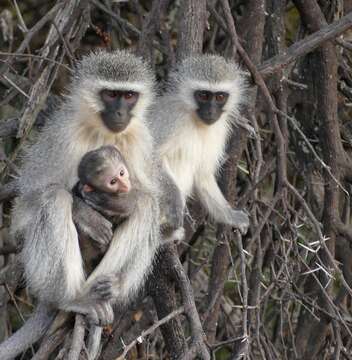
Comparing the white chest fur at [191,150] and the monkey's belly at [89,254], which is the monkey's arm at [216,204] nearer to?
the white chest fur at [191,150]

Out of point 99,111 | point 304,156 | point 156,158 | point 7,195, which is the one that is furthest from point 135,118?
point 304,156

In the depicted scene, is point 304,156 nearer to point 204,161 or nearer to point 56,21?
point 204,161

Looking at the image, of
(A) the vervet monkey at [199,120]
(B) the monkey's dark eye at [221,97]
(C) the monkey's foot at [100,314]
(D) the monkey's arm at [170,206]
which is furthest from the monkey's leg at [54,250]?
(B) the monkey's dark eye at [221,97]

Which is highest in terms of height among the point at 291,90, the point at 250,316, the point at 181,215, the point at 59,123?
the point at 291,90

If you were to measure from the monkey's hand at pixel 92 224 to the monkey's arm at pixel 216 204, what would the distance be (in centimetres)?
131

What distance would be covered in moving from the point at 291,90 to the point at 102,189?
2166 millimetres

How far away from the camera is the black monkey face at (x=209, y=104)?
5.72m

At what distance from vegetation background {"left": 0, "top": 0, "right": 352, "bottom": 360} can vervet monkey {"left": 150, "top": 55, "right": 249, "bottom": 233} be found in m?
0.10

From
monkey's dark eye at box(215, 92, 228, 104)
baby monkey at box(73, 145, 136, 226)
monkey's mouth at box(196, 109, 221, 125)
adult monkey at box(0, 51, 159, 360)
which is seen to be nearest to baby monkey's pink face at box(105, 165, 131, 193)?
baby monkey at box(73, 145, 136, 226)

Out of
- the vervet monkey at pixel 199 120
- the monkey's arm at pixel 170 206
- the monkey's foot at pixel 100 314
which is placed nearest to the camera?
the monkey's foot at pixel 100 314

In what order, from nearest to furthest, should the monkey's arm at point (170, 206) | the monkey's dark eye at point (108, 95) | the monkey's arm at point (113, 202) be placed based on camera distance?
the monkey's arm at point (113, 202) → the monkey's dark eye at point (108, 95) → the monkey's arm at point (170, 206)

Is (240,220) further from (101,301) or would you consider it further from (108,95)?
(101,301)

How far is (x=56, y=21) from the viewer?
5.65 metres

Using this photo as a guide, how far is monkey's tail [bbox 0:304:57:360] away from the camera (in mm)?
4410
